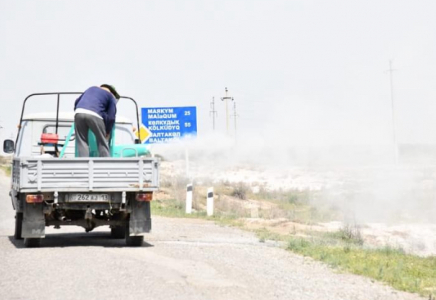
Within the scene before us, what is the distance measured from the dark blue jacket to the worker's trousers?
157mm

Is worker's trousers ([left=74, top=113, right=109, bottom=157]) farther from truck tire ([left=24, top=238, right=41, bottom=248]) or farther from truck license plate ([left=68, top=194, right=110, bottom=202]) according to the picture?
truck tire ([left=24, top=238, right=41, bottom=248])

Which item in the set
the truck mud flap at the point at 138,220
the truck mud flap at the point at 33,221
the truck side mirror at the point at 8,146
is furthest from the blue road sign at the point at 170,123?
the truck mud flap at the point at 33,221

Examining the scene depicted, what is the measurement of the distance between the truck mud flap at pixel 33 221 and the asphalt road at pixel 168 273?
0.99ft

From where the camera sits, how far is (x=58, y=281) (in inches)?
361

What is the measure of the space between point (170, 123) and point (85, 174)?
16.9 meters

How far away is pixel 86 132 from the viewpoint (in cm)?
1317

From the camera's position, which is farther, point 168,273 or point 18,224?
point 18,224

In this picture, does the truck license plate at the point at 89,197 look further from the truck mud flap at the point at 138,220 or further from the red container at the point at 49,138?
the red container at the point at 49,138

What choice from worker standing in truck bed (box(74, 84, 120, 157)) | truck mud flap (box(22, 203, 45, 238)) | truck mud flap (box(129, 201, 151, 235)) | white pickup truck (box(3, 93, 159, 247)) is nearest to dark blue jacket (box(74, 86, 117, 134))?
worker standing in truck bed (box(74, 84, 120, 157))

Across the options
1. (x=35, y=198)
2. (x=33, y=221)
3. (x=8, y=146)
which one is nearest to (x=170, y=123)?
(x=8, y=146)

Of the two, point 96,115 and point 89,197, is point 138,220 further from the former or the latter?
point 96,115

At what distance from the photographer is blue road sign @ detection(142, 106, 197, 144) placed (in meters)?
29.0

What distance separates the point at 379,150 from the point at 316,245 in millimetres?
59537

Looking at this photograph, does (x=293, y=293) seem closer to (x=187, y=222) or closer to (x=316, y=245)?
(x=316, y=245)
